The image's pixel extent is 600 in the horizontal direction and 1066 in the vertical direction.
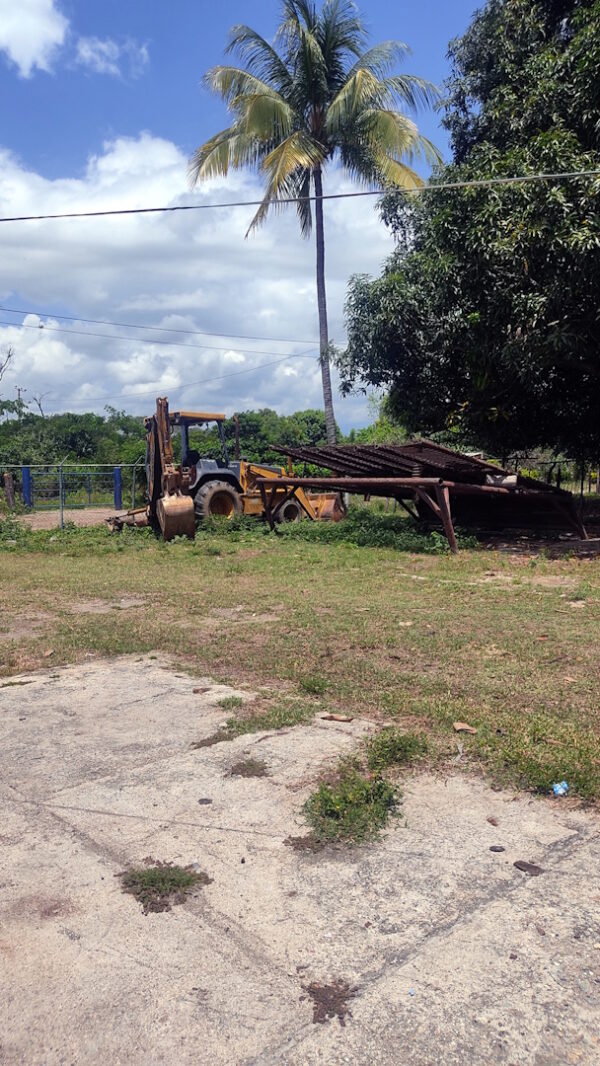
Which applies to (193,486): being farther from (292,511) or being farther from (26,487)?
(26,487)

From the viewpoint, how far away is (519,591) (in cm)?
959

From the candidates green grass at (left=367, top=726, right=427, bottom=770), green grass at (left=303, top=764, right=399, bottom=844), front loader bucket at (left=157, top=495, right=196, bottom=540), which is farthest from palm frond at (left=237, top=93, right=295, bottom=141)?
green grass at (left=303, top=764, right=399, bottom=844)

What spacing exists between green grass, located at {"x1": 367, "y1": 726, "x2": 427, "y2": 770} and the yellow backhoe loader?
11514 millimetres

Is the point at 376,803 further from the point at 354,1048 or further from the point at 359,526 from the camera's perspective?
the point at 359,526

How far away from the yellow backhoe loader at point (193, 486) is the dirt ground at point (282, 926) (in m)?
11.5

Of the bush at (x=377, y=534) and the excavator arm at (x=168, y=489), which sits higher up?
the excavator arm at (x=168, y=489)

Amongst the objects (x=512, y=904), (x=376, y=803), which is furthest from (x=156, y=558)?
(x=512, y=904)

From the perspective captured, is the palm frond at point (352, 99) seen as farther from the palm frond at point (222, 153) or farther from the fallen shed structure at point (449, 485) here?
the fallen shed structure at point (449, 485)

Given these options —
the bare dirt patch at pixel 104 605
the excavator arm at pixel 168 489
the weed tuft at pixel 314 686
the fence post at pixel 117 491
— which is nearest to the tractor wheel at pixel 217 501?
the excavator arm at pixel 168 489

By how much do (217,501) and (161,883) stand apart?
1580cm

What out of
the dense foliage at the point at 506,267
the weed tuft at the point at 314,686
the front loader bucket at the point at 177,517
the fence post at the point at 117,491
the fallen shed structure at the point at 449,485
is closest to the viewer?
the weed tuft at the point at 314,686

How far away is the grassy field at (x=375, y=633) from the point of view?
4715 millimetres

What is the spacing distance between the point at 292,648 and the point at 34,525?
1626 centimetres

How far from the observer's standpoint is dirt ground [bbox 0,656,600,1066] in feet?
7.72
